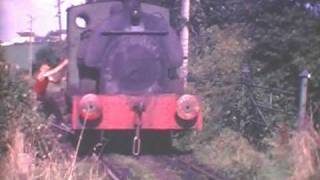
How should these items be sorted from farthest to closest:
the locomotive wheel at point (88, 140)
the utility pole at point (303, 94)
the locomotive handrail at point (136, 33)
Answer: the locomotive wheel at point (88, 140) → the locomotive handrail at point (136, 33) → the utility pole at point (303, 94)

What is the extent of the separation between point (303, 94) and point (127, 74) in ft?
12.0

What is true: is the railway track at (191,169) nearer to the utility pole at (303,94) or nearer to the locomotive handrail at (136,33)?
the utility pole at (303,94)

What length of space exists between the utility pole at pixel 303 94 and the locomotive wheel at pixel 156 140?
412 centimetres

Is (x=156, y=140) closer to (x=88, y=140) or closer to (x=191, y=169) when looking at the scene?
(x=88, y=140)

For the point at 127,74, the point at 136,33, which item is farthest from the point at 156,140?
the point at 136,33

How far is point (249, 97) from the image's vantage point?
42.4ft

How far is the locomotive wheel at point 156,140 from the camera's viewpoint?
13.9m

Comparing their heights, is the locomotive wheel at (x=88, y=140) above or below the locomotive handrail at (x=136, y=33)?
below

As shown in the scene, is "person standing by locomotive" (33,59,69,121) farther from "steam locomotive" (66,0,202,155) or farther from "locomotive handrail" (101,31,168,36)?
"locomotive handrail" (101,31,168,36)

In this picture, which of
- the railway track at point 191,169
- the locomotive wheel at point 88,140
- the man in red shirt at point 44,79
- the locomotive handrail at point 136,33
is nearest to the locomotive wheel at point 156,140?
the locomotive wheel at point 88,140

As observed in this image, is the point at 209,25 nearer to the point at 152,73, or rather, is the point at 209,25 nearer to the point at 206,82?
the point at 206,82

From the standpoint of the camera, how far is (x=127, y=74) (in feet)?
41.8

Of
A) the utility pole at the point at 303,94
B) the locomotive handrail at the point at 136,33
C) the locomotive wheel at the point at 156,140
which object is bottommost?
the locomotive wheel at the point at 156,140

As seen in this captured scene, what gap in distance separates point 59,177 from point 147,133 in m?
5.98
